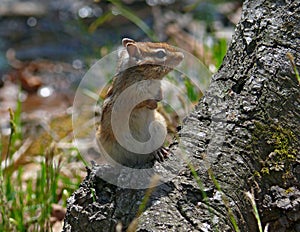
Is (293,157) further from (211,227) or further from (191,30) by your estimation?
(191,30)

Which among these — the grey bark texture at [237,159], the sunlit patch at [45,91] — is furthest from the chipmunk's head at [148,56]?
the sunlit patch at [45,91]

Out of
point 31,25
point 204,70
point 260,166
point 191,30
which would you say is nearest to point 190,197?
point 260,166

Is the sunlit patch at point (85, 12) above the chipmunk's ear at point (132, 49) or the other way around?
above

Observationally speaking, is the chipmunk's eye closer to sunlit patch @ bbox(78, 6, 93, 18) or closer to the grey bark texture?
the grey bark texture

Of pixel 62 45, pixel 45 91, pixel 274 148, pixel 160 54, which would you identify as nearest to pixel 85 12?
pixel 62 45

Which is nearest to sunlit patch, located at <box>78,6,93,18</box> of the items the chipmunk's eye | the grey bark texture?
the grey bark texture

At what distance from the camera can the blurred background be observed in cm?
454

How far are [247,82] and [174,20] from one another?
16.1 ft

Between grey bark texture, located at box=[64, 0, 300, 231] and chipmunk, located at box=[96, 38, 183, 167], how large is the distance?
10cm

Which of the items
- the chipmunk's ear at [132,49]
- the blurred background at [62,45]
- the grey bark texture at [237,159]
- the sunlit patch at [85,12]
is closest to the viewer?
the grey bark texture at [237,159]

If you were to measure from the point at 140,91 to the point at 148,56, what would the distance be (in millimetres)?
115

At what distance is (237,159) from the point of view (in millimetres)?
2328

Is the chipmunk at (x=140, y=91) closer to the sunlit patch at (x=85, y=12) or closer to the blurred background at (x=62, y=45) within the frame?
the blurred background at (x=62, y=45)

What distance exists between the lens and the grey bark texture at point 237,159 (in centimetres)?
221
